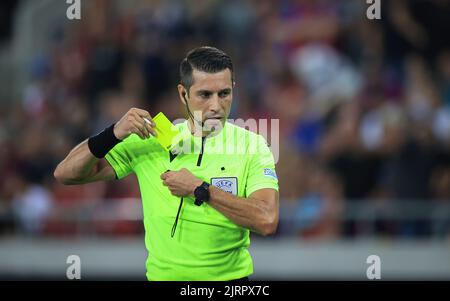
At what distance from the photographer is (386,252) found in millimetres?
10891

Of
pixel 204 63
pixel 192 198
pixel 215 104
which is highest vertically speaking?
pixel 204 63

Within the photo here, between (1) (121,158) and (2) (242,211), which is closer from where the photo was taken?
(2) (242,211)

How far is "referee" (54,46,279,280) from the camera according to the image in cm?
599

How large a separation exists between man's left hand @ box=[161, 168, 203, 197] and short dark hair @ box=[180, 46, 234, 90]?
1.86ft

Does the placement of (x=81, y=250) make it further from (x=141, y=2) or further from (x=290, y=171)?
(x=141, y=2)

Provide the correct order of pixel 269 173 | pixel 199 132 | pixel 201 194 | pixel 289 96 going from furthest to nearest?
pixel 289 96 < pixel 199 132 < pixel 269 173 < pixel 201 194

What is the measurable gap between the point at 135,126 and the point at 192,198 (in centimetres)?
56

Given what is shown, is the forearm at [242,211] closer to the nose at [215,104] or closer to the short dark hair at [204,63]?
the nose at [215,104]

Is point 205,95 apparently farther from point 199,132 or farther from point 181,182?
point 181,182

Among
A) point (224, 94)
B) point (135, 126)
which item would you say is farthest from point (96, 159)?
point (224, 94)

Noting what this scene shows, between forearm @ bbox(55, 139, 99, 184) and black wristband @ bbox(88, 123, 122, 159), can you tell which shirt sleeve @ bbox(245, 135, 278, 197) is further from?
forearm @ bbox(55, 139, 99, 184)

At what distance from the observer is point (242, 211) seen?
19.5ft

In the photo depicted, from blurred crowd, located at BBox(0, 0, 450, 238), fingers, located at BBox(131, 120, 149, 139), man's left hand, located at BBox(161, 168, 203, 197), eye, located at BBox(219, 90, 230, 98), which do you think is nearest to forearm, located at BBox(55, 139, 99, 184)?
fingers, located at BBox(131, 120, 149, 139)
